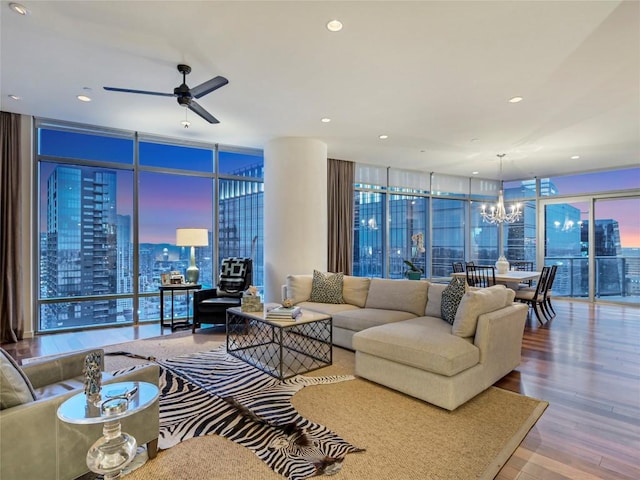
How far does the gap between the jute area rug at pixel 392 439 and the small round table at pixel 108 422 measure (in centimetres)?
69

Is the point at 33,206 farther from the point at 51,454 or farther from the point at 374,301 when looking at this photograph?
the point at 374,301

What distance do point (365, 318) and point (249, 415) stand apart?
68.4 inches

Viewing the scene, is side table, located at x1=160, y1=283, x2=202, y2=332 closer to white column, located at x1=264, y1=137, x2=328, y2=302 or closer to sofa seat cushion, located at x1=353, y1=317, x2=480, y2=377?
white column, located at x1=264, y1=137, x2=328, y2=302

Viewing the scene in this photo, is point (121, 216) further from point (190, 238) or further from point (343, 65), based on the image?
point (343, 65)

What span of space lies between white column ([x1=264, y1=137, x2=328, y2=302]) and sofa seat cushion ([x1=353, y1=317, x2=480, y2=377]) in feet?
9.12

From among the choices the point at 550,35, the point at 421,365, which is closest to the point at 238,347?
the point at 421,365

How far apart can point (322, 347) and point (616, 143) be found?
20.3 feet

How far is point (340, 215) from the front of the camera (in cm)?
720

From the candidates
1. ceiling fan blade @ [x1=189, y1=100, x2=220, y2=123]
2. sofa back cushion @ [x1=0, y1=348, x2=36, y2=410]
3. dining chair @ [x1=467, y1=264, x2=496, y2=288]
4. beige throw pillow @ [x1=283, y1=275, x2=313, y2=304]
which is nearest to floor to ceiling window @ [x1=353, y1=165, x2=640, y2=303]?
dining chair @ [x1=467, y1=264, x2=496, y2=288]

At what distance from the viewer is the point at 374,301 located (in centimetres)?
444

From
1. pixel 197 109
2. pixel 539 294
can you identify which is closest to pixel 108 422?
pixel 197 109

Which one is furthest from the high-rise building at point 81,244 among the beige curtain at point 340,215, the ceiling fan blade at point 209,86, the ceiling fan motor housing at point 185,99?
the beige curtain at point 340,215

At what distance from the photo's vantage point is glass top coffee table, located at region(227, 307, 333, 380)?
3.43 m

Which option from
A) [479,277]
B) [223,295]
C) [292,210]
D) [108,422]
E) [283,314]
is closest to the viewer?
[108,422]
